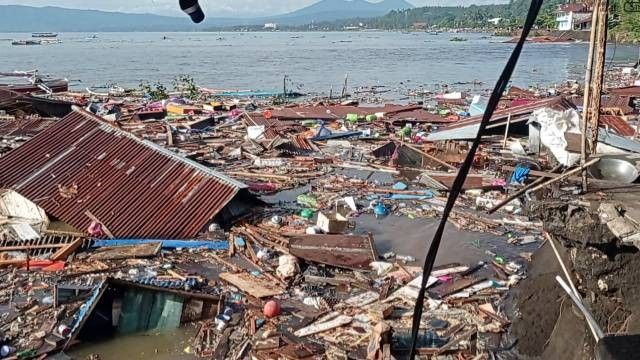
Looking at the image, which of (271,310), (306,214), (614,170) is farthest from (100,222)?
(614,170)

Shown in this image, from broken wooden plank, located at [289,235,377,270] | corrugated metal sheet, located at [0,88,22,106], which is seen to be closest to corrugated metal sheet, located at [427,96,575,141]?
broken wooden plank, located at [289,235,377,270]

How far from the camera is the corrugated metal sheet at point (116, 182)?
965cm

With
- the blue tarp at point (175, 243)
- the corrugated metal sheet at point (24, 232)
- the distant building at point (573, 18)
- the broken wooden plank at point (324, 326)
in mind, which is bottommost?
the broken wooden plank at point (324, 326)

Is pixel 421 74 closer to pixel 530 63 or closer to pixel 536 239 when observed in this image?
pixel 530 63

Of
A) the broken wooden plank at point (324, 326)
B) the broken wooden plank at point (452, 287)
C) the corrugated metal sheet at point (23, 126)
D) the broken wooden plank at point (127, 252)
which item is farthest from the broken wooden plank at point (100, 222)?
the corrugated metal sheet at point (23, 126)

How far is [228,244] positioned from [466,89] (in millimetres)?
29314

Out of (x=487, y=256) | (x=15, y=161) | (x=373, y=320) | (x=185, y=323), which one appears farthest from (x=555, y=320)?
(x=15, y=161)

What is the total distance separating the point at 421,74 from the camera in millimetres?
46062

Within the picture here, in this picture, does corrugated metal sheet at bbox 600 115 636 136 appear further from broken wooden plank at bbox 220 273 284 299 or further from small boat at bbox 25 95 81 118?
small boat at bbox 25 95 81 118

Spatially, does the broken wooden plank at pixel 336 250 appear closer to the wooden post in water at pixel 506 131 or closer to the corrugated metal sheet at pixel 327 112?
the wooden post in water at pixel 506 131

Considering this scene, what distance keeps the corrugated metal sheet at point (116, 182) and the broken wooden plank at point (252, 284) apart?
171 centimetres

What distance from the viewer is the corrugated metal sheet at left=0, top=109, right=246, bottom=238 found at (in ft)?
31.7

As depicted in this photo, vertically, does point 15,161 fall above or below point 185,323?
above

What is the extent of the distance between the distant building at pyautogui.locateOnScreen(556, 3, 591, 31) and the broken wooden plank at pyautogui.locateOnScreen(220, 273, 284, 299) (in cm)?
9880
